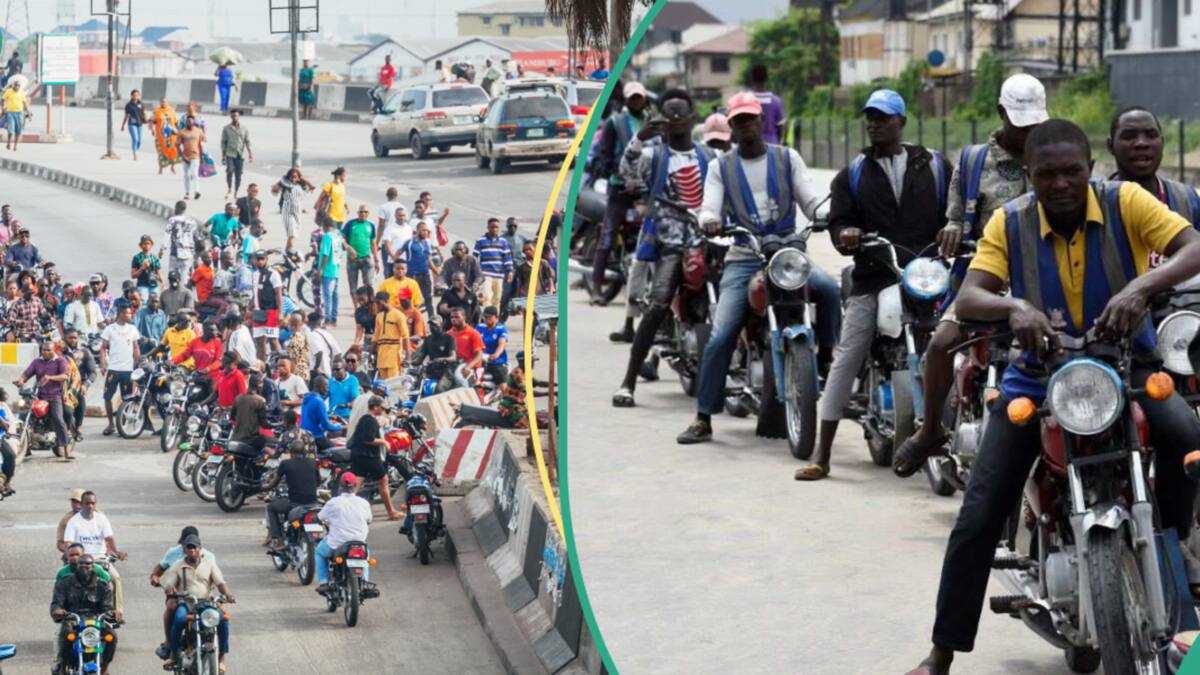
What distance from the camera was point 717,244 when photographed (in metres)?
4.62

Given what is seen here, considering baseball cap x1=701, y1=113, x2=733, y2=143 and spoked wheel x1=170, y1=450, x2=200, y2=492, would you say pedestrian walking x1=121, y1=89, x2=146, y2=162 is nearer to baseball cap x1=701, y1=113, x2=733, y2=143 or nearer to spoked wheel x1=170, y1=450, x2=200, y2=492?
spoked wheel x1=170, y1=450, x2=200, y2=492

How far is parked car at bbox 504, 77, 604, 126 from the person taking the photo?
4605mm

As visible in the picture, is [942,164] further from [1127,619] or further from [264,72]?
[264,72]

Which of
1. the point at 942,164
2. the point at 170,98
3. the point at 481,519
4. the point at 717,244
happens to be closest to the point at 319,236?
the point at 481,519

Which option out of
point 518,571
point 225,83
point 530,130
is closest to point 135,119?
point 225,83

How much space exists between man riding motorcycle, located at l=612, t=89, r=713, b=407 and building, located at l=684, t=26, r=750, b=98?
0.57 feet

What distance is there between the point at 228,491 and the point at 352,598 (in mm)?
3472

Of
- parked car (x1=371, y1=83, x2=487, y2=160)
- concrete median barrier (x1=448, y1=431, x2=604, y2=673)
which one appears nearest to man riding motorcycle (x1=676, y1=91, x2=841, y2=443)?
concrete median barrier (x1=448, y1=431, x2=604, y2=673)

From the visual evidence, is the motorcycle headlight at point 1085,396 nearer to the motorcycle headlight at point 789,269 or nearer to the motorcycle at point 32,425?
the motorcycle headlight at point 789,269

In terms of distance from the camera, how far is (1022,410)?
3.17 m

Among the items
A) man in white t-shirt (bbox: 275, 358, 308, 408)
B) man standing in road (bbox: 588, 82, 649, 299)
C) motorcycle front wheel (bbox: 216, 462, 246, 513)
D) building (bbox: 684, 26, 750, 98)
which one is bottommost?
motorcycle front wheel (bbox: 216, 462, 246, 513)

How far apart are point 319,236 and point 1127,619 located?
56.0 ft

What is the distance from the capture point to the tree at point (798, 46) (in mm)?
3160

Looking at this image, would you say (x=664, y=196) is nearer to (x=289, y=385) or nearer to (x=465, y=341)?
(x=465, y=341)
